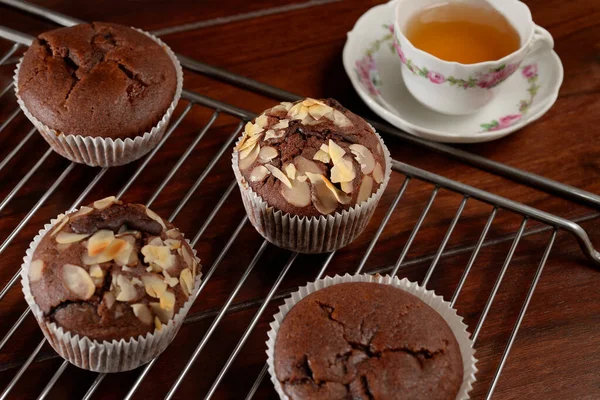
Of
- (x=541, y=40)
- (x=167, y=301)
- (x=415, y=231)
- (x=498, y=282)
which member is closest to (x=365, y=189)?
(x=415, y=231)

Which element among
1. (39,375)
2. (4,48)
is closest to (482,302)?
(39,375)

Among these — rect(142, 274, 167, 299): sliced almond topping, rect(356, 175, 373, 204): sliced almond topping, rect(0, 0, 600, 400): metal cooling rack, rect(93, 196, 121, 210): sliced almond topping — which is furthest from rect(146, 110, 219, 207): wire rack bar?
rect(356, 175, 373, 204): sliced almond topping

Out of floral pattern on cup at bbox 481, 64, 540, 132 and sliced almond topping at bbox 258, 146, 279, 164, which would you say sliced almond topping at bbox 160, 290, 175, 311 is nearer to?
sliced almond topping at bbox 258, 146, 279, 164

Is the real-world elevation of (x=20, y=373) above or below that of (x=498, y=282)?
above

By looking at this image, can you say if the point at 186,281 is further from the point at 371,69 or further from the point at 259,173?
the point at 371,69

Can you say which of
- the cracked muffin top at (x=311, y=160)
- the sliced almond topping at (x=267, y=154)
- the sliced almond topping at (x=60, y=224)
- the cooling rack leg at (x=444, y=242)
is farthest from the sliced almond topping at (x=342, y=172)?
the sliced almond topping at (x=60, y=224)
